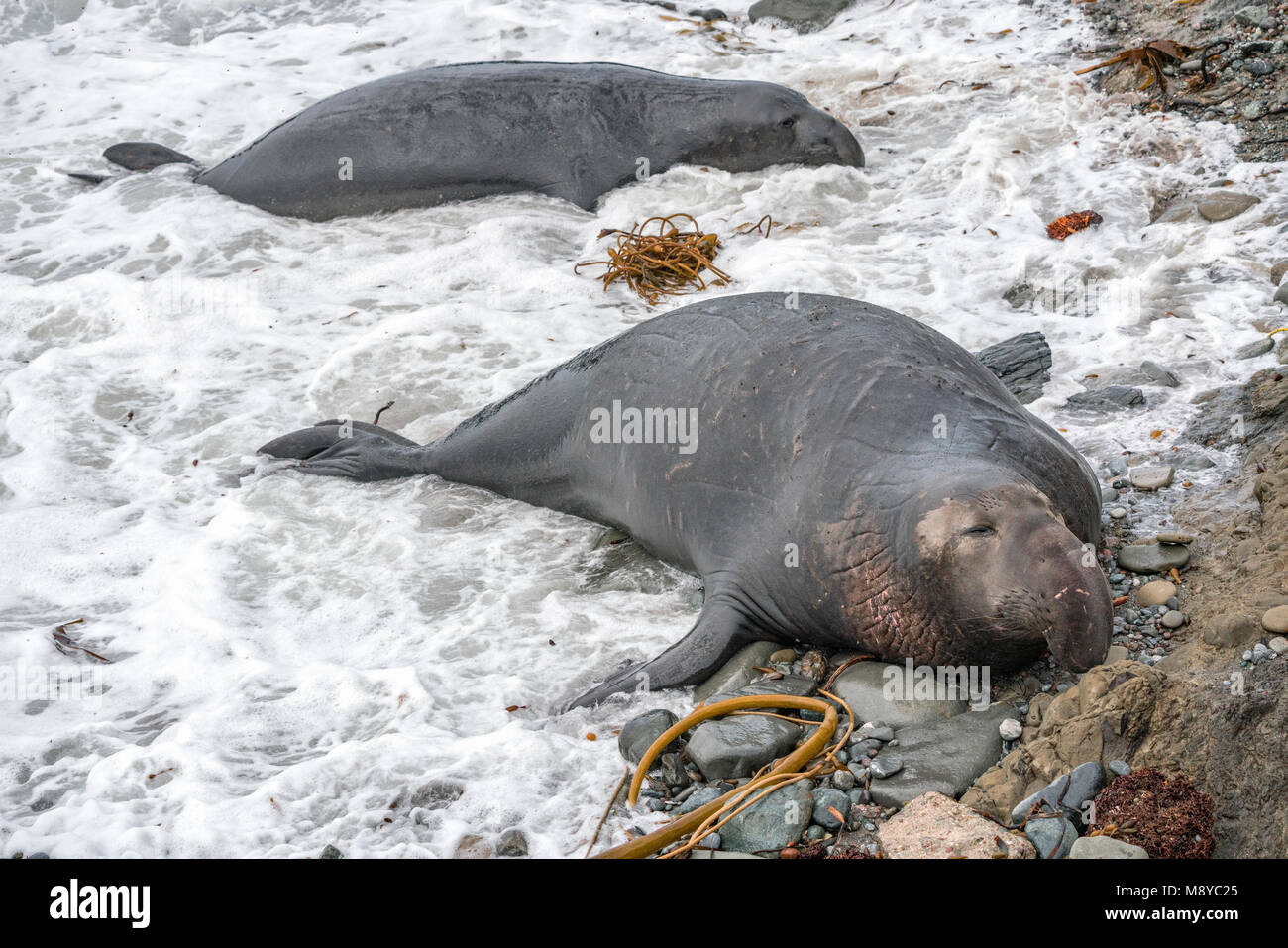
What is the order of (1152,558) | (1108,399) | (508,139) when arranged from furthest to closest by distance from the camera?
1. (508,139)
2. (1108,399)
3. (1152,558)

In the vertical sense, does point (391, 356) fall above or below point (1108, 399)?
below

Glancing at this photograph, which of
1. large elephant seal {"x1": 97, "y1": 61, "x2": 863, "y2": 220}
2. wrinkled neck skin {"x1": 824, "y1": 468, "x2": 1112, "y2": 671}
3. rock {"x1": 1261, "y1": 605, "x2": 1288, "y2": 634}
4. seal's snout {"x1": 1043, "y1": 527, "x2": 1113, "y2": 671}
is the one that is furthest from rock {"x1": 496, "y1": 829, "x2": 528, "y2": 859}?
large elephant seal {"x1": 97, "y1": 61, "x2": 863, "y2": 220}

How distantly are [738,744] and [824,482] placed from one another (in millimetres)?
1033

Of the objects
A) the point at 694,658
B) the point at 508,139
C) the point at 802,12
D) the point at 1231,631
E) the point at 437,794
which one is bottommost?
the point at 437,794

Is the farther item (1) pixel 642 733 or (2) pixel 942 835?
(1) pixel 642 733

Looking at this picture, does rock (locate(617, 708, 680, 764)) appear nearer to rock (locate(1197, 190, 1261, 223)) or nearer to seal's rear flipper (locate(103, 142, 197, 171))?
rock (locate(1197, 190, 1261, 223))

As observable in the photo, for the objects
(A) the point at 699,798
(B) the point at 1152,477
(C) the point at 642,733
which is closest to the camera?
(A) the point at 699,798

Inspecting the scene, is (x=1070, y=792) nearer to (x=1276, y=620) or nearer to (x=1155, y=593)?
(x=1276, y=620)

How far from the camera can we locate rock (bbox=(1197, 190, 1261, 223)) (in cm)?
712

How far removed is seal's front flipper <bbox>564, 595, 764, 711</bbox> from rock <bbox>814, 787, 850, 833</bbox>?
793mm

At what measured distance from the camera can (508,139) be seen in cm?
901

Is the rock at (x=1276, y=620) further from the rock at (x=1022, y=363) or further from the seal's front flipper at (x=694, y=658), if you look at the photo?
the rock at (x=1022, y=363)

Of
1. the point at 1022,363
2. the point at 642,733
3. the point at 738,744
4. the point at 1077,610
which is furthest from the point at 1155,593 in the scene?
the point at 1022,363

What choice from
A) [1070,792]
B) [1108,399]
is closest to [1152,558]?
[1070,792]
